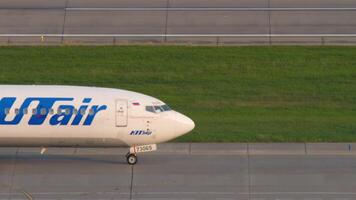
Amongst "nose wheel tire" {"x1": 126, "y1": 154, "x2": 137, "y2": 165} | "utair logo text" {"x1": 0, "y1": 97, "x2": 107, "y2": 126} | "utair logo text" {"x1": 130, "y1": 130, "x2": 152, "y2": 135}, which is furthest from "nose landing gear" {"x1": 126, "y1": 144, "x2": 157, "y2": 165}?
"utair logo text" {"x1": 0, "y1": 97, "x2": 107, "y2": 126}

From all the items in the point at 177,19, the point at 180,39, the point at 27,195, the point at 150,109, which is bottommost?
the point at 27,195

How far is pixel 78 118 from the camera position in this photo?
113ft

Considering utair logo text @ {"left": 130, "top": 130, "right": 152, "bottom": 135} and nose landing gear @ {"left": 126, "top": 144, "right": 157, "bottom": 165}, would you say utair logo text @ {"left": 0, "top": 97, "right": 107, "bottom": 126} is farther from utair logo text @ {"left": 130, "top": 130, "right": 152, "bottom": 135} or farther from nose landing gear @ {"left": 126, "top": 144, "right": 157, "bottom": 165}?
nose landing gear @ {"left": 126, "top": 144, "right": 157, "bottom": 165}

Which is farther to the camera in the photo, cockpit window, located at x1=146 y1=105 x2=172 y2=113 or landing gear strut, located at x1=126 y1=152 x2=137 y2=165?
landing gear strut, located at x1=126 y1=152 x2=137 y2=165

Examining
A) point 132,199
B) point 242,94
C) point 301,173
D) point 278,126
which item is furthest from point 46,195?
point 242,94

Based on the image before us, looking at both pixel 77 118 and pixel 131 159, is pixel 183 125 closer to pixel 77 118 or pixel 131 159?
pixel 131 159

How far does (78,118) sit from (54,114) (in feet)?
2.27

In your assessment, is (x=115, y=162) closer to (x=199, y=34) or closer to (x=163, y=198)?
(x=163, y=198)

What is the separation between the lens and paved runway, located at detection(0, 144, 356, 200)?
32.9 m

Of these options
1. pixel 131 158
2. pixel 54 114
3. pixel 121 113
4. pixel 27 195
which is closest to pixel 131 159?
pixel 131 158

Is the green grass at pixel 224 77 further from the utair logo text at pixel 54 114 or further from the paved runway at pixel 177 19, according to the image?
the utair logo text at pixel 54 114

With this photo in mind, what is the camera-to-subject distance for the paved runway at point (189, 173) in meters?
32.9

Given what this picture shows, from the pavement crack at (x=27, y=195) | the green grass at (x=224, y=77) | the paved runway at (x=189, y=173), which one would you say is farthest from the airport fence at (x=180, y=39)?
the pavement crack at (x=27, y=195)

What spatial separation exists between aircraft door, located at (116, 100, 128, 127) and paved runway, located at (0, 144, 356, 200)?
4.73ft
